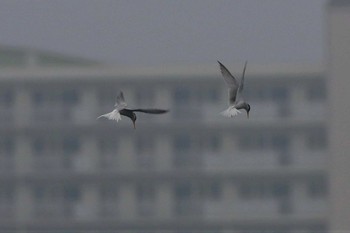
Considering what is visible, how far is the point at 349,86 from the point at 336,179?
38.6 feet

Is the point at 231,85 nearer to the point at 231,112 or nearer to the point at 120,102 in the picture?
the point at 231,112

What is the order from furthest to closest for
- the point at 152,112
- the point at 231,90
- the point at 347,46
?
the point at 347,46
the point at 231,90
the point at 152,112

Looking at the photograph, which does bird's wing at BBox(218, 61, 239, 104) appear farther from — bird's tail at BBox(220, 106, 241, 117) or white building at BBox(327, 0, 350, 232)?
white building at BBox(327, 0, 350, 232)

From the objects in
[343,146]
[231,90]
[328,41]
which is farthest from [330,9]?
[231,90]


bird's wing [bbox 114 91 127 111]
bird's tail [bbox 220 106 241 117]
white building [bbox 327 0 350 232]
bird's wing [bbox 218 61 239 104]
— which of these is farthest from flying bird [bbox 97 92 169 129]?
white building [bbox 327 0 350 232]

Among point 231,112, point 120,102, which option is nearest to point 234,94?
point 231,112

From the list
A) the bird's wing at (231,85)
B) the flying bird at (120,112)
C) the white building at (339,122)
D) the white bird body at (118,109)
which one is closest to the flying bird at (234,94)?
the bird's wing at (231,85)

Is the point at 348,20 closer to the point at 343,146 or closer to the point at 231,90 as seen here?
the point at 343,146

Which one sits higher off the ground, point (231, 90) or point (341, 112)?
point (341, 112)

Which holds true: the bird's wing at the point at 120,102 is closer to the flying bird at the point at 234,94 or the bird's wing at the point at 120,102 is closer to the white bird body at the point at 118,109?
the white bird body at the point at 118,109

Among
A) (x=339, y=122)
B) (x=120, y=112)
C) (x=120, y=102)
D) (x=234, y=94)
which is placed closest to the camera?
(x=120, y=112)

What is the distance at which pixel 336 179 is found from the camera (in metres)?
198

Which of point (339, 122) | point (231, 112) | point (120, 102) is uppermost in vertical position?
point (339, 122)

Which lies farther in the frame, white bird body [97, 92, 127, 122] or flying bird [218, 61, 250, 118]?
flying bird [218, 61, 250, 118]
